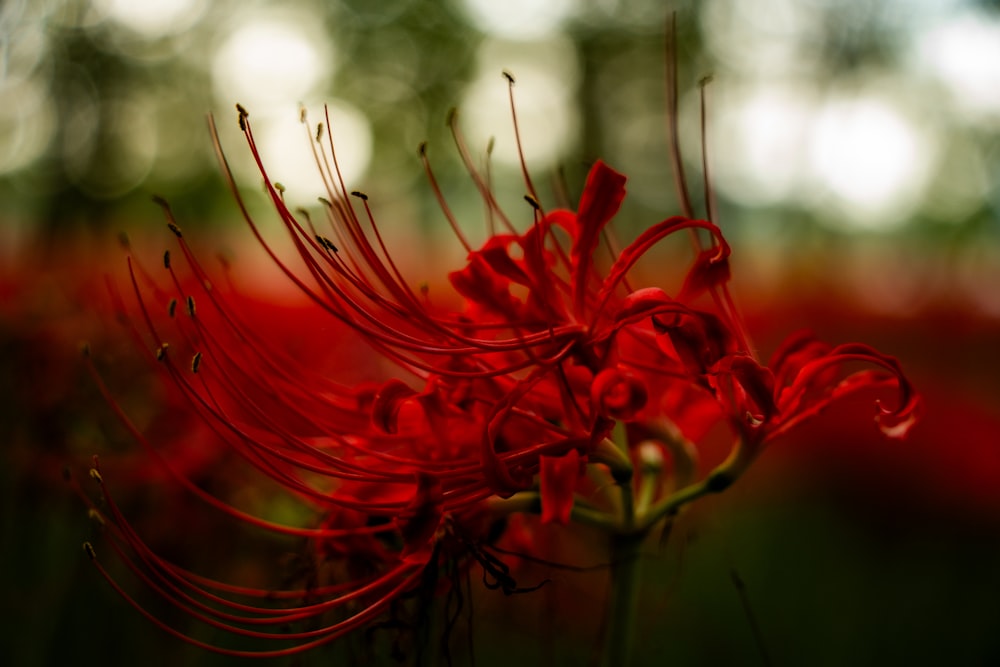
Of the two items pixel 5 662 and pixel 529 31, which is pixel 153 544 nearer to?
pixel 5 662

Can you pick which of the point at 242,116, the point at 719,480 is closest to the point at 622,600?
the point at 719,480

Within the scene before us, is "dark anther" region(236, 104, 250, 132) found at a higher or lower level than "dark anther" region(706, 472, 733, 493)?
higher

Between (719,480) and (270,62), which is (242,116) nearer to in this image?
(719,480)

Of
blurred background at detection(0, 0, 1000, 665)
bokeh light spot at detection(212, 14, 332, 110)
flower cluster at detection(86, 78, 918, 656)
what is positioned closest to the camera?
flower cluster at detection(86, 78, 918, 656)

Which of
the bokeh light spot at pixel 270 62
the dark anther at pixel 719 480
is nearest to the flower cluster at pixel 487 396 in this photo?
the dark anther at pixel 719 480

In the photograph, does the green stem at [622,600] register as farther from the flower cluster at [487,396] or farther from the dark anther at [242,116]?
the dark anther at [242,116]

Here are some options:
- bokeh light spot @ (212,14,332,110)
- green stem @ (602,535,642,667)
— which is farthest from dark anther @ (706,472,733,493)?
bokeh light spot @ (212,14,332,110)

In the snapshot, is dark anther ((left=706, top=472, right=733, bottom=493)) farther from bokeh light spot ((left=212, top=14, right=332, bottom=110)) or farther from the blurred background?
bokeh light spot ((left=212, top=14, right=332, bottom=110))
